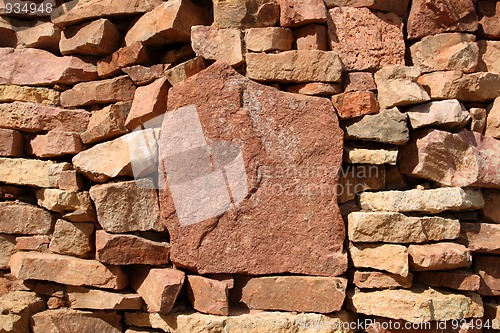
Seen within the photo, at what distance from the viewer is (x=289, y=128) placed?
10.2 ft

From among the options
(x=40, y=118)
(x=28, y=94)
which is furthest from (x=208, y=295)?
(x=28, y=94)

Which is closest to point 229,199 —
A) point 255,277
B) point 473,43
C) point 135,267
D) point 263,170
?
point 263,170

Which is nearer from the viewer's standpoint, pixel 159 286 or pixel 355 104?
pixel 159 286

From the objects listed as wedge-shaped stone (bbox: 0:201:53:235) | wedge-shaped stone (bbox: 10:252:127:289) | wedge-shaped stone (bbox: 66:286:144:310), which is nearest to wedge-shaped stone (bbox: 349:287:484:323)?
wedge-shaped stone (bbox: 66:286:144:310)

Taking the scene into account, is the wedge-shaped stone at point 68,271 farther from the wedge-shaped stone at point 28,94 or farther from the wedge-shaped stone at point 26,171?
the wedge-shaped stone at point 28,94

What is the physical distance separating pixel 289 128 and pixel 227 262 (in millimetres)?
944

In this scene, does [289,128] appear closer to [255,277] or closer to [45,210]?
[255,277]

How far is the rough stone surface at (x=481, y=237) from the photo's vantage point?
3.14m

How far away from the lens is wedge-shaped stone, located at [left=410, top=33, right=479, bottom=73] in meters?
3.24

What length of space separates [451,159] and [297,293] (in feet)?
4.37

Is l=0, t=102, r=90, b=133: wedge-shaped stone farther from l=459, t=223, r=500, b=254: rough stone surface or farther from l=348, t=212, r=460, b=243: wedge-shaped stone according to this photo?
l=459, t=223, r=500, b=254: rough stone surface

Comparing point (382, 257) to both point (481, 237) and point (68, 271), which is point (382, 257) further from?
point (68, 271)

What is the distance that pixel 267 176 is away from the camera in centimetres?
307

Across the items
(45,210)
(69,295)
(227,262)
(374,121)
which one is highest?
(374,121)
